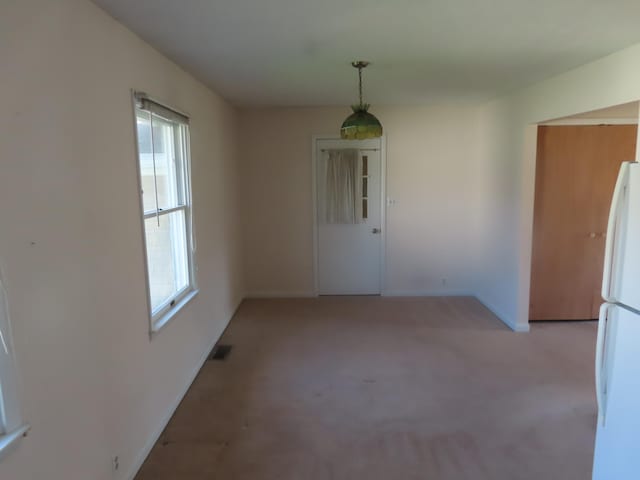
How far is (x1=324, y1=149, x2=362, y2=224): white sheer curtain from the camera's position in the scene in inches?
215

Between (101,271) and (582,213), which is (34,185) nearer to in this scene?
(101,271)

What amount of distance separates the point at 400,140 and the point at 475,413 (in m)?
3.45

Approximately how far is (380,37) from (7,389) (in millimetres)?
2354

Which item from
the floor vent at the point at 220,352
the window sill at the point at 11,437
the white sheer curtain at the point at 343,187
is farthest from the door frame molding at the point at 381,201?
the window sill at the point at 11,437

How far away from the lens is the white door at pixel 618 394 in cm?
185

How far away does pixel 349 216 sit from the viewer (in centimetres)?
557

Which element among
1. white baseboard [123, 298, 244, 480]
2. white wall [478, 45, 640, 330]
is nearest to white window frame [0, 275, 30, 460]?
white baseboard [123, 298, 244, 480]

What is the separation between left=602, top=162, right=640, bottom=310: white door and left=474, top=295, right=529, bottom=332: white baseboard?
8.43ft

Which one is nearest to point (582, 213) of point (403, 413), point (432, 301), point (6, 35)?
point (432, 301)

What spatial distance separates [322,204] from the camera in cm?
558

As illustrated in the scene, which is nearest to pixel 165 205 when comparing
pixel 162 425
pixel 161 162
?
pixel 161 162

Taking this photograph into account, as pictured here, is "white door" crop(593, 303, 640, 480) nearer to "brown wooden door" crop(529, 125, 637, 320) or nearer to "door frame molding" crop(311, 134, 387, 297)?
"brown wooden door" crop(529, 125, 637, 320)

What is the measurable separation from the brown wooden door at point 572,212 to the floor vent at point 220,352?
3.15 meters

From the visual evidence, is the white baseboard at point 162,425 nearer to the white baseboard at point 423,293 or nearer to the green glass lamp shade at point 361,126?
the green glass lamp shade at point 361,126
